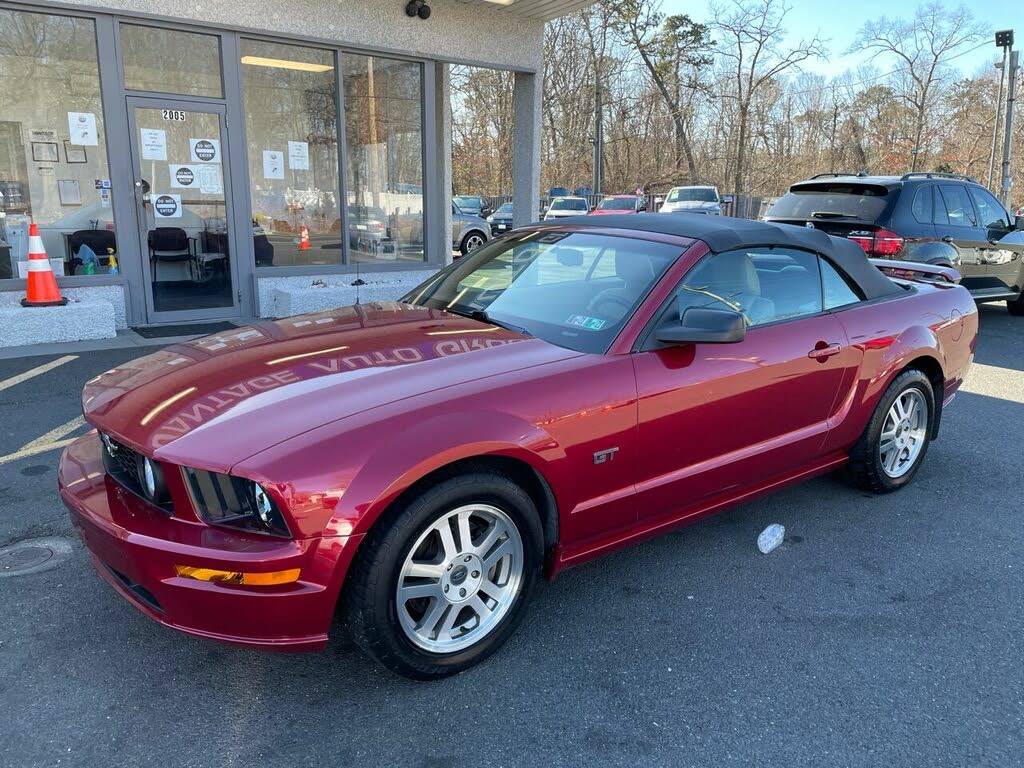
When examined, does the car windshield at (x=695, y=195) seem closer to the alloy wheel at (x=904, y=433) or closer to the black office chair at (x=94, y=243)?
the black office chair at (x=94, y=243)

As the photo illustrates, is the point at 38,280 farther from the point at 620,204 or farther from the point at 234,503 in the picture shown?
the point at 620,204

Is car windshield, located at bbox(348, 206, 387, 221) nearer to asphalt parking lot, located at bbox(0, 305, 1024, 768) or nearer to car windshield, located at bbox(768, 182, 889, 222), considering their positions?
car windshield, located at bbox(768, 182, 889, 222)

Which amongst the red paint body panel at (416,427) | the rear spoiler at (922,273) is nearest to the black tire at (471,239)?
the rear spoiler at (922,273)

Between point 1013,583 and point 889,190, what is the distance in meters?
6.37

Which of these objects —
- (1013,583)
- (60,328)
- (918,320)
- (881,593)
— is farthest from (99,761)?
(60,328)

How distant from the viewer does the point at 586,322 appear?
10.6 ft

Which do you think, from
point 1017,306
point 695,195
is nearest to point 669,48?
point 695,195

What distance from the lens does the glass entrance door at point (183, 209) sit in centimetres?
832

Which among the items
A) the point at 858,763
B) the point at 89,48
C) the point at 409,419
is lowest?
the point at 858,763

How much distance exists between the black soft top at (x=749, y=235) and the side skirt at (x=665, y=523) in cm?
103

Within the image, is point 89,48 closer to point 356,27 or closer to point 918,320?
point 356,27

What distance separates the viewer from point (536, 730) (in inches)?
95.9

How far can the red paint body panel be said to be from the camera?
229 cm

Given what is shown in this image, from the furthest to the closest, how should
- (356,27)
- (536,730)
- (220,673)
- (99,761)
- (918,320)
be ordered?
1. (356,27)
2. (918,320)
3. (220,673)
4. (536,730)
5. (99,761)
